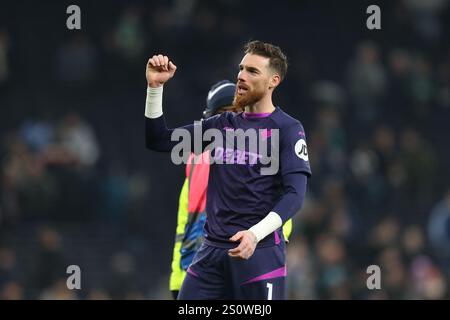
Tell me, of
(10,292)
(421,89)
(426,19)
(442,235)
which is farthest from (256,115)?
(426,19)

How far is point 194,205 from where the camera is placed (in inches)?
312

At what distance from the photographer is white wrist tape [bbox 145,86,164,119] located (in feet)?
22.3

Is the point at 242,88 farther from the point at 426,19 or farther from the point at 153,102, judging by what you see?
the point at 426,19

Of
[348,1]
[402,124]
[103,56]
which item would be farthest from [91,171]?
[348,1]

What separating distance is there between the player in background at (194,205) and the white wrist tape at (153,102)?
956 millimetres

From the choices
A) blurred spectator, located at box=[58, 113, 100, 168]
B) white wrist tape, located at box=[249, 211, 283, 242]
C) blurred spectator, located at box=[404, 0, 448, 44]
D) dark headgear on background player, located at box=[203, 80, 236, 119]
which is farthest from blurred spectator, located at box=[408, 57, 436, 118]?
white wrist tape, located at box=[249, 211, 283, 242]

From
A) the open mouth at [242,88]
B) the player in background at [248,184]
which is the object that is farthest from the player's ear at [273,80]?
the open mouth at [242,88]

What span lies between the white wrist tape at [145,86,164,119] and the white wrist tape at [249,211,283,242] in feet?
3.06

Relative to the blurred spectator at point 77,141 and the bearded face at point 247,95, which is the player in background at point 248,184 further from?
the blurred spectator at point 77,141

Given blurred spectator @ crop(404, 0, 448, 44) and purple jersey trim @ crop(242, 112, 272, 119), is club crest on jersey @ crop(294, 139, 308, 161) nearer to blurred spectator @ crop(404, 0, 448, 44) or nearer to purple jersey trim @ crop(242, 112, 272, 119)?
purple jersey trim @ crop(242, 112, 272, 119)

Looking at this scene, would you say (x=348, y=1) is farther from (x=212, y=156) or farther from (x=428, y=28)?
(x=212, y=156)

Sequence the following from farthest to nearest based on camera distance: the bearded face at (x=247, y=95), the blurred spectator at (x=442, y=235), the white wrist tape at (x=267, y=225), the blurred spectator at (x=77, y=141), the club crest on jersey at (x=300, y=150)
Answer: the blurred spectator at (x=442, y=235) < the blurred spectator at (x=77, y=141) < the bearded face at (x=247, y=95) < the club crest on jersey at (x=300, y=150) < the white wrist tape at (x=267, y=225)

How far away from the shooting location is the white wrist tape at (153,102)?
268 inches

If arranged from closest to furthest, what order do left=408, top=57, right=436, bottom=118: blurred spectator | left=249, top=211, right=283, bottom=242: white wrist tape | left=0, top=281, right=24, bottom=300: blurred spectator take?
1. left=249, top=211, right=283, bottom=242: white wrist tape
2. left=0, top=281, right=24, bottom=300: blurred spectator
3. left=408, top=57, right=436, bottom=118: blurred spectator
